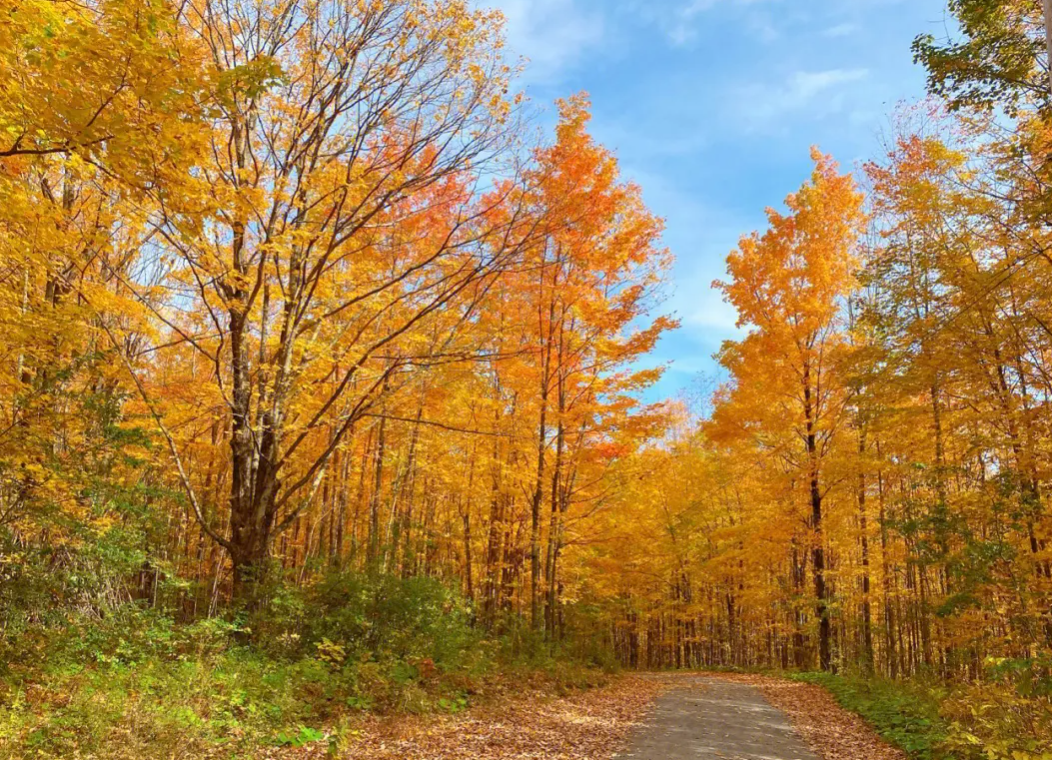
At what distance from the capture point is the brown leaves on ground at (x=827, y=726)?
6461mm

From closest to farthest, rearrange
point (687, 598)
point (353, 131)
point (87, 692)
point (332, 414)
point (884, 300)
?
point (87, 692) → point (353, 131) → point (884, 300) → point (332, 414) → point (687, 598)

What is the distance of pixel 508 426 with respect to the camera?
43.0ft

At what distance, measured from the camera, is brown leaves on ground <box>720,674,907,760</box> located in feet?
21.2

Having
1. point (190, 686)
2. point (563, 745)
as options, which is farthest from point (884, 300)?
point (190, 686)

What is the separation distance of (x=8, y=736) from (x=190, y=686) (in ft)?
4.68

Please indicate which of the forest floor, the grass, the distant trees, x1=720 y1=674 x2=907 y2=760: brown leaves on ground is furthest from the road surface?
the distant trees

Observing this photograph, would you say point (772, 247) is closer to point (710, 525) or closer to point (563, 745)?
point (563, 745)

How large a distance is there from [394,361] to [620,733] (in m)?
6.05

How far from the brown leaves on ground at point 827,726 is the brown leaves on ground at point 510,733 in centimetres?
214

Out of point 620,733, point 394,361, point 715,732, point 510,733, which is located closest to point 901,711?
point 715,732

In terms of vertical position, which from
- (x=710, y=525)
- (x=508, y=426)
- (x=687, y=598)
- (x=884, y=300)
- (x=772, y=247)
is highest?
(x=772, y=247)

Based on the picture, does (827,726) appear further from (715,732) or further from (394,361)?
(394,361)

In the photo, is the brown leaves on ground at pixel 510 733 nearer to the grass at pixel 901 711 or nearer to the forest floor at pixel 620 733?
the forest floor at pixel 620 733

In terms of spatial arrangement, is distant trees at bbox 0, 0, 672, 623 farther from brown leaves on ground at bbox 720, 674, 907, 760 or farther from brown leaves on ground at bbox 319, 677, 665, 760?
brown leaves on ground at bbox 720, 674, 907, 760
